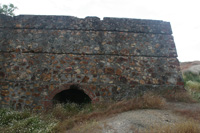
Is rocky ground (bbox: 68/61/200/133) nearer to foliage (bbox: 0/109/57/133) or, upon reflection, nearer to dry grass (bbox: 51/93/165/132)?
dry grass (bbox: 51/93/165/132)

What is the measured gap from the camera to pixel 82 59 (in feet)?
22.6

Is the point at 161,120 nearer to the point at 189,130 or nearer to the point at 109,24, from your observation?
the point at 189,130

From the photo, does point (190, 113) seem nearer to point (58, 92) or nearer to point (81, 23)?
point (58, 92)

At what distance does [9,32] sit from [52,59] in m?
2.25

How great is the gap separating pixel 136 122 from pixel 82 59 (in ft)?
11.6

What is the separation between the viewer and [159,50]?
24.2 ft

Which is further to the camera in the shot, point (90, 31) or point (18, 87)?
point (90, 31)

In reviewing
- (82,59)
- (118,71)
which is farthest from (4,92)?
(118,71)

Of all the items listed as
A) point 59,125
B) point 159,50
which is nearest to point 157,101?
point 159,50

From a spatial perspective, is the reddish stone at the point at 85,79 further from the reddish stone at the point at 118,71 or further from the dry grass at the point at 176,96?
the dry grass at the point at 176,96

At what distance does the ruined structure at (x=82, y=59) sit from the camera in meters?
6.43

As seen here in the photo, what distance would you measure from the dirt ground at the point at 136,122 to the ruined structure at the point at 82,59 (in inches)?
65.8

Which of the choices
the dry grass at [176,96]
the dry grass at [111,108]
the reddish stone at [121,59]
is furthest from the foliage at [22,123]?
the dry grass at [176,96]

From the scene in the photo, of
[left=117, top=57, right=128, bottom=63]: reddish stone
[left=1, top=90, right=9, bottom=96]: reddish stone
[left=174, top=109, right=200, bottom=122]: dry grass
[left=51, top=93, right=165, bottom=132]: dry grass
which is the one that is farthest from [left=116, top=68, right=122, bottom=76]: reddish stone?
[left=1, top=90, right=9, bottom=96]: reddish stone
